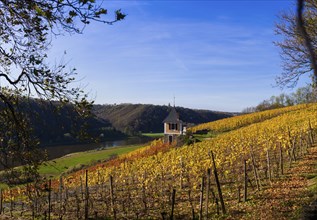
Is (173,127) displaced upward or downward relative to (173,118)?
downward

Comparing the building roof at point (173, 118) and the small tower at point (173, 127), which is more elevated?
the building roof at point (173, 118)

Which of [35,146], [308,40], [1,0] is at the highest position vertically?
[1,0]

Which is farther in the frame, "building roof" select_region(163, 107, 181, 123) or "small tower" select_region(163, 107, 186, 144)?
"building roof" select_region(163, 107, 181, 123)

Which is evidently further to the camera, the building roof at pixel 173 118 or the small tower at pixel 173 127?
the building roof at pixel 173 118

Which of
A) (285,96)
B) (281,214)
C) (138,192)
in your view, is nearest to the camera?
(281,214)

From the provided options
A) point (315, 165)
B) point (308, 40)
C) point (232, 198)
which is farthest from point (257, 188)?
point (308, 40)

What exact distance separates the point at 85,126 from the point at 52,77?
1358 mm

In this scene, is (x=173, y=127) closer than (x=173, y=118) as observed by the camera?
Yes

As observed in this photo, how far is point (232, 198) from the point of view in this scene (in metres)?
14.8

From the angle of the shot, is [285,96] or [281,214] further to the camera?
[285,96]

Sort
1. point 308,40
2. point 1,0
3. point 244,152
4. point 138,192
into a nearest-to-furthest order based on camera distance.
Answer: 1. point 308,40
2. point 1,0
3. point 138,192
4. point 244,152

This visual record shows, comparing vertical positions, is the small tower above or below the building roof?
below

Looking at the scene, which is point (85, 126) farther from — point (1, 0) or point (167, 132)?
point (167, 132)

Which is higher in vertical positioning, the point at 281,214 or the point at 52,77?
the point at 52,77
